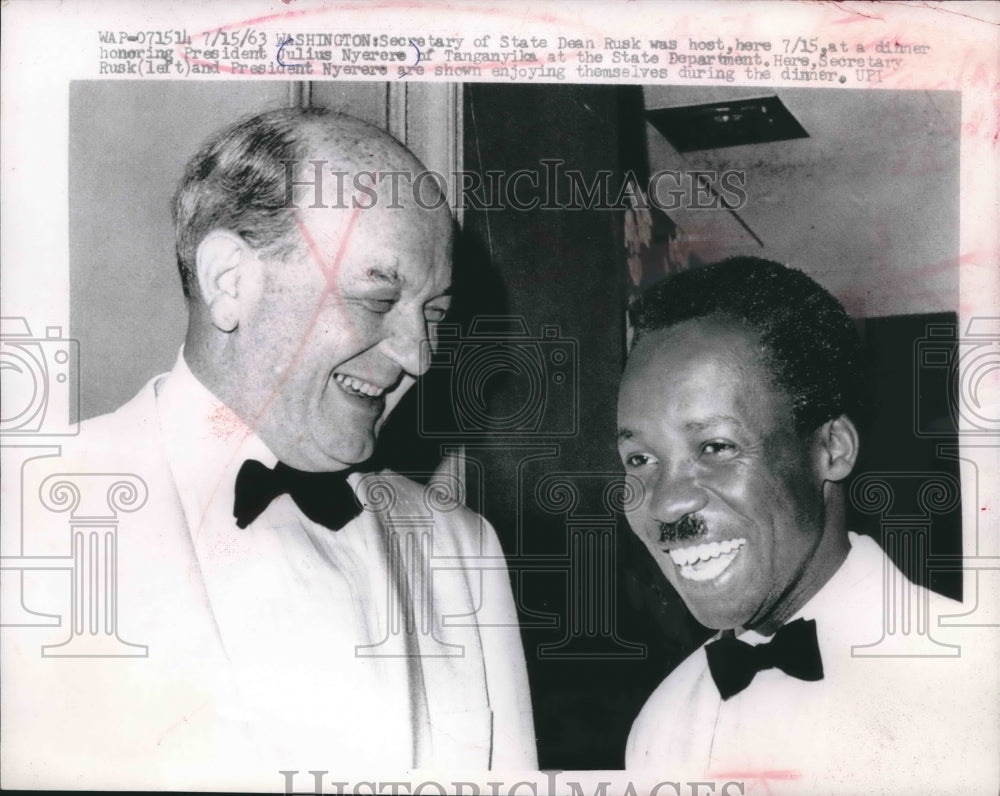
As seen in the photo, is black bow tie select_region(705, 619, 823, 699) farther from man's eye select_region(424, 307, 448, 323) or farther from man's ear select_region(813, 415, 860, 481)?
man's eye select_region(424, 307, 448, 323)

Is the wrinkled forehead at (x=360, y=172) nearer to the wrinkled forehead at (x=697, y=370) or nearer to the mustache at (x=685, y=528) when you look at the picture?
the wrinkled forehead at (x=697, y=370)

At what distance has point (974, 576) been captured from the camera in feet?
6.00

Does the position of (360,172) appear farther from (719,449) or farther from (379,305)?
(719,449)

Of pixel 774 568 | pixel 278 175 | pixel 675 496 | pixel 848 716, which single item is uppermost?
pixel 278 175

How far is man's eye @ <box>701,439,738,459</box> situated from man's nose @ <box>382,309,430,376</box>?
475 mm

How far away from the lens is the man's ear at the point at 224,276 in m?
1.74

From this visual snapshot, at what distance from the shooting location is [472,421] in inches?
69.8

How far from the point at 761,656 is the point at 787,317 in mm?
561

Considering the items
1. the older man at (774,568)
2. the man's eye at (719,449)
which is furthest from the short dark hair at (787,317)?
the man's eye at (719,449)

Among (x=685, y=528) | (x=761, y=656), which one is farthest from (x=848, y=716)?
(x=685, y=528)

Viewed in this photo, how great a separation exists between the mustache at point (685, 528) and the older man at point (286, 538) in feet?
0.91

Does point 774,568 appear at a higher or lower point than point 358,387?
lower

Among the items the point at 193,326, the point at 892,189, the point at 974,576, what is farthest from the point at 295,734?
the point at 892,189

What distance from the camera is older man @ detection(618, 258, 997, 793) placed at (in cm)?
175
